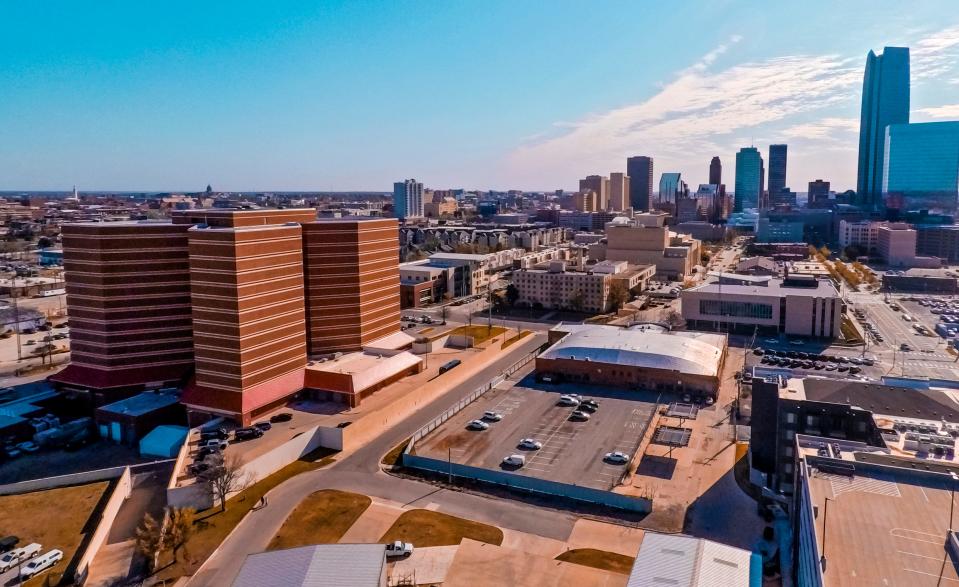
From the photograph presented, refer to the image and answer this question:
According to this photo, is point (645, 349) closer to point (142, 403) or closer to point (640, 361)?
point (640, 361)

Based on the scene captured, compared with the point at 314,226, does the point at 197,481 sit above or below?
below

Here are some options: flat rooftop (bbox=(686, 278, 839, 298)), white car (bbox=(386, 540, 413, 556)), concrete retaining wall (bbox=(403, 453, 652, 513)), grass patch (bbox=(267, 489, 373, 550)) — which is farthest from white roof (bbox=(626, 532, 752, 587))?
flat rooftop (bbox=(686, 278, 839, 298))

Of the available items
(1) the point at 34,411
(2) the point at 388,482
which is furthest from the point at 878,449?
(1) the point at 34,411

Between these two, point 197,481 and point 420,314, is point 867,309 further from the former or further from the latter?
point 197,481

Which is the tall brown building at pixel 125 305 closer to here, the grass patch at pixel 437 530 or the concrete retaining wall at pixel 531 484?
the concrete retaining wall at pixel 531 484

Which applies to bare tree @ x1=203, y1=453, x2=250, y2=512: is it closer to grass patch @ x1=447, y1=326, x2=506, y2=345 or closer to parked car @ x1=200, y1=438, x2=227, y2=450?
parked car @ x1=200, y1=438, x2=227, y2=450

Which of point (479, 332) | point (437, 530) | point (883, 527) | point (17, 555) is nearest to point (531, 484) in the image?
point (437, 530)
